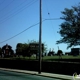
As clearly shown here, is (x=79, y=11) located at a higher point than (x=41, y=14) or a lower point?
higher

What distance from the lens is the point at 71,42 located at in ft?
148

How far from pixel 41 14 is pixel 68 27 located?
1677cm

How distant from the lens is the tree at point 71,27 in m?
43.2

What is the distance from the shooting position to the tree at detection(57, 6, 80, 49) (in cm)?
4325

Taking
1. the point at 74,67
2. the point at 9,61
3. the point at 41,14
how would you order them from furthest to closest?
the point at 9,61, the point at 41,14, the point at 74,67

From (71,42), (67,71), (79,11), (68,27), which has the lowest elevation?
(67,71)

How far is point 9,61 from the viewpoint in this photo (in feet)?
136

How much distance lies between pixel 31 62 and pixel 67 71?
8329 mm

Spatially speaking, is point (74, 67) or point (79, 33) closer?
point (74, 67)

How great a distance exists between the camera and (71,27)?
1720 inches

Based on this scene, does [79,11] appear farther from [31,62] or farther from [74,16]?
[31,62]

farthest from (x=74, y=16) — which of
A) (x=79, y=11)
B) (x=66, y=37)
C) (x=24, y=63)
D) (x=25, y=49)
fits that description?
(x=25, y=49)

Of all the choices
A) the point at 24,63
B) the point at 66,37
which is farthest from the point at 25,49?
the point at 24,63

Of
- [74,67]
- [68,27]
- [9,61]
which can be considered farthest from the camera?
[68,27]
